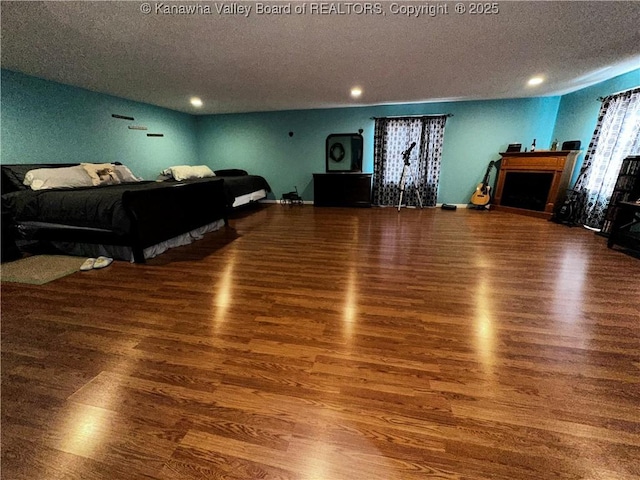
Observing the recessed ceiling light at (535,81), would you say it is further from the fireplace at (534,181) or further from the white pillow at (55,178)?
the white pillow at (55,178)

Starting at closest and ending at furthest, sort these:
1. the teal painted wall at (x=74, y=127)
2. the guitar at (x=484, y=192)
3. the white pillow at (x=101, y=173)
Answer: the teal painted wall at (x=74, y=127) → the white pillow at (x=101, y=173) → the guitar at (x=484, y=192)

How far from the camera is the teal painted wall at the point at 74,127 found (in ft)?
10.8

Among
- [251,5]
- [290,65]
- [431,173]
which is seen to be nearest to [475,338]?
[251,5]

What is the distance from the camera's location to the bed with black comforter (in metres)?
2.57

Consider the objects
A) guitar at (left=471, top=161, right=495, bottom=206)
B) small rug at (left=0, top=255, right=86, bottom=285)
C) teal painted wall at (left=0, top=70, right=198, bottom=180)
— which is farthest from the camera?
guitar at (left=471, top=161, right=495, bottom=206)

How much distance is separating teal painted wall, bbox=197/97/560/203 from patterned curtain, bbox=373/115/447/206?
17 centimetres

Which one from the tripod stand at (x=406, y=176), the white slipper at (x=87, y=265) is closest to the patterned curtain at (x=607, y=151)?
the tripod stand at (x=406, y=176)

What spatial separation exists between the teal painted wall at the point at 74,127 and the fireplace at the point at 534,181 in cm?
737

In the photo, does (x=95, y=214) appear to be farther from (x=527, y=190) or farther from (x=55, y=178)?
(x=527, y=190)

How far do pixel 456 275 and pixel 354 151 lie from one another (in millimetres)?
4470

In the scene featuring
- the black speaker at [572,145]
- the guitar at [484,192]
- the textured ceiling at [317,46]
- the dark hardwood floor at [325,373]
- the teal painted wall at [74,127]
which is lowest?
the dark hardwood floor at [325,373]

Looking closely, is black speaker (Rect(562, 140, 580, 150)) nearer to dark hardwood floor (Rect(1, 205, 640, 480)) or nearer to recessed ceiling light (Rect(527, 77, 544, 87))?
recessed ceiling light (Rect(527, 77, 544, 87))

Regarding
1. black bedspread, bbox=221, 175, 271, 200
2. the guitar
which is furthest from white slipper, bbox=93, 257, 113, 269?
the guitar

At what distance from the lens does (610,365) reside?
129 centimetres
